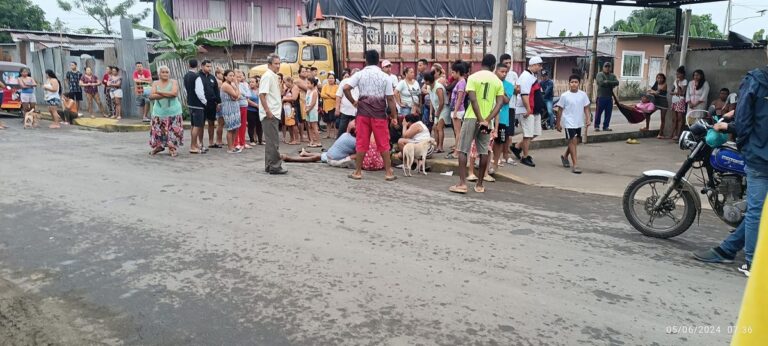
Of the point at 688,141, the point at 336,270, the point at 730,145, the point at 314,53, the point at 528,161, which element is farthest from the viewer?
the point at 314,53

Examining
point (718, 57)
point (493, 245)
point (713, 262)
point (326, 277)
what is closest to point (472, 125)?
point (493, 245)

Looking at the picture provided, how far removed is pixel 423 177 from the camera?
8.53m

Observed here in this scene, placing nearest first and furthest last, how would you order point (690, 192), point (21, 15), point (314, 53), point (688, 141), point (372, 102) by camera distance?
point (690, 192) → point (688, 141) → point (372, 102) → point (314, 53) → point (21, 15)

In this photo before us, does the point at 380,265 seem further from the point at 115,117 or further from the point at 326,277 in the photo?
the point at 115,117

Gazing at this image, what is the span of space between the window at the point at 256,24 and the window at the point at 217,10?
1362mm

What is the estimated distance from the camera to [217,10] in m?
26.1

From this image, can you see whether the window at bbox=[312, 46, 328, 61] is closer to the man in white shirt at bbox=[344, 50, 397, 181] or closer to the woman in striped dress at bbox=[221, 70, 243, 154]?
the woman in striped dress at bbox=[221, 70, 243, 154]

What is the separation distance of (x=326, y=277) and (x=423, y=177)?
4664mm

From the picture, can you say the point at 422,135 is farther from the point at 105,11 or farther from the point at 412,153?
the point at 105,11

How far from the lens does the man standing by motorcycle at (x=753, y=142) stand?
4.23 metres

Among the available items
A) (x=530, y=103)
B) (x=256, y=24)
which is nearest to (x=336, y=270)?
(x=530, y=103)

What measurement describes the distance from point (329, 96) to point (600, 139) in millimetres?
6496

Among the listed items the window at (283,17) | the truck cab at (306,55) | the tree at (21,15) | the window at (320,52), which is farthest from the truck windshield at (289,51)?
the tree at (21,15)

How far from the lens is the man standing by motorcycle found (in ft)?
13.9
